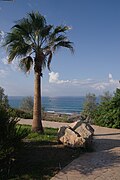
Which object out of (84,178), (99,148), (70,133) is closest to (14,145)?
(84,178)

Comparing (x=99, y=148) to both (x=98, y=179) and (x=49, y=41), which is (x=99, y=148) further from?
(x=49, y=41)

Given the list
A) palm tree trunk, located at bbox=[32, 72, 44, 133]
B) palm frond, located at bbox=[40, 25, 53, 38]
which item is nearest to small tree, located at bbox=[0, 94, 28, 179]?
palm tree trunk, located at bbox=[32, 72, 44, 133]

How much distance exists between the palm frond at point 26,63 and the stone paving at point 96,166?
13.9ft

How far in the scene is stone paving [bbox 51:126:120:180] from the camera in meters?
6.57

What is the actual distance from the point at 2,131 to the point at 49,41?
574 cm

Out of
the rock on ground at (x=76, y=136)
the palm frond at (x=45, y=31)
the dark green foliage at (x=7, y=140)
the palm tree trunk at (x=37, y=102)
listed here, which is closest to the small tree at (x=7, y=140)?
the dark green foliage at (x=7, y=140)

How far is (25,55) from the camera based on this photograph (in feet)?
38.4

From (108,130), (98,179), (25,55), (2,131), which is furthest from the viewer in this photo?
(108,130)

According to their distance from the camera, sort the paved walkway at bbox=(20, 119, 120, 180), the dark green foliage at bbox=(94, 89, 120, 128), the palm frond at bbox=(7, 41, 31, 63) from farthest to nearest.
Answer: the dark green foliage at bbox=(94, 89, 120, 128) → the palm frond at bbox=(7, 41, 31, 63) → the paved walkway at bbox=(20, 119, 120, 180)

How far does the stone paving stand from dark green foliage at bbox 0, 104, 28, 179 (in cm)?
116

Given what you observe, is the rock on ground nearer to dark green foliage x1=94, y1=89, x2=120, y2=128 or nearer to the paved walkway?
the paved walkway

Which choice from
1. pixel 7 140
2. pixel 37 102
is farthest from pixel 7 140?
pixel 37 102

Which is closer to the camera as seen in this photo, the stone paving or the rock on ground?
the stone paving

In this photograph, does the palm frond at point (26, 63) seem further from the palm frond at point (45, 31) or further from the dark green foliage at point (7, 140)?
the dark green foliage at point (7, 140)
